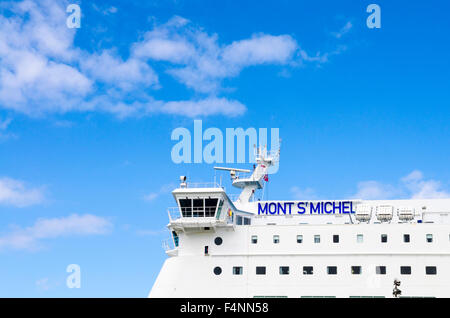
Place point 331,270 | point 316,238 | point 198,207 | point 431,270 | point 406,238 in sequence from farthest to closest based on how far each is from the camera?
point 198,207, point 316,238, point 331,270, point 406,238, point 431,270

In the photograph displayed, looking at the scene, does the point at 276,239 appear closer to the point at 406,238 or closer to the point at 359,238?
the point at 359,238

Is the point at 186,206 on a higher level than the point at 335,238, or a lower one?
higher

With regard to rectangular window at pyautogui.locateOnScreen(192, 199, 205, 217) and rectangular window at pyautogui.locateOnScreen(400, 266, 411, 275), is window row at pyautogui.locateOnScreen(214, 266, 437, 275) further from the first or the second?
rectangular window at pyautogui.locateOnScreen(192, 199, 205, 217)

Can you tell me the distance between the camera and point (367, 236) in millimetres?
42000

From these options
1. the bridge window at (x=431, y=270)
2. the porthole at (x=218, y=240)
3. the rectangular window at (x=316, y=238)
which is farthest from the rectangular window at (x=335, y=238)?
the porthole at (x=218, y=240)

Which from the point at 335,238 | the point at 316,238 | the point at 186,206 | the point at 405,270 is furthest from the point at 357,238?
the point at 186,206

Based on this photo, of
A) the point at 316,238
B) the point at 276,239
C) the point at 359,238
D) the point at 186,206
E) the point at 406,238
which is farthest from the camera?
the point at 186,206

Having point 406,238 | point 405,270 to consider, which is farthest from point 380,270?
point 406,238

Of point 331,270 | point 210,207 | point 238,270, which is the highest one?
point 210,207

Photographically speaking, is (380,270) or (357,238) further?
(357,238)

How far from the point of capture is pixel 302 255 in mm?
42344
